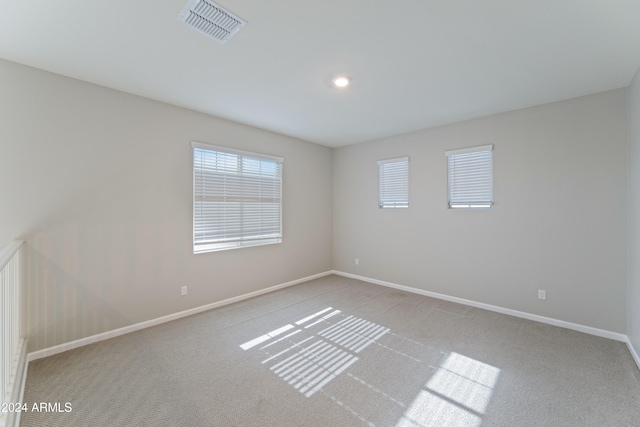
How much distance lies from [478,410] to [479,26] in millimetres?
2692

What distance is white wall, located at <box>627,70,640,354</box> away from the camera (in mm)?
2430

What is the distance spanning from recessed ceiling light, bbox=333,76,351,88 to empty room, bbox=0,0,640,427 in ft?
0.29

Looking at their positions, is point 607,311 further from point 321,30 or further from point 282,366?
point 321,30

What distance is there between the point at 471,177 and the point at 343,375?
3124 mm

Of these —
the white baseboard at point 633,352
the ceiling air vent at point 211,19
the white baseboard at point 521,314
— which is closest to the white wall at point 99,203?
the ceiling air vent at point 211,19

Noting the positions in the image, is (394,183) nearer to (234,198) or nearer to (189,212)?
(234,198)

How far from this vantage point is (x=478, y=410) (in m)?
1.85

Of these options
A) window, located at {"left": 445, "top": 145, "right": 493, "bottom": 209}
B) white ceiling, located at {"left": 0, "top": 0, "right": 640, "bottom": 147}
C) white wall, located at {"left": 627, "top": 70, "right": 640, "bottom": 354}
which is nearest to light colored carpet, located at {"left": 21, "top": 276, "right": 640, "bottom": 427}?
white wall, located at {"left": 627, "top": 70, "right": 640, "bottom": 354}

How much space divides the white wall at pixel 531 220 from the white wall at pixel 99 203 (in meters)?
2.88

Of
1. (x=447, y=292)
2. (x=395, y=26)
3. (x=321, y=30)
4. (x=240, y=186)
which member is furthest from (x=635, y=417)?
(x=240, y=186)

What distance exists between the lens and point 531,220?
3.32m

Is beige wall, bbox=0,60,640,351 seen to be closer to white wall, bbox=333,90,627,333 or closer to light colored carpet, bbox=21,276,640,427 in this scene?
white wall, bbox=333,90,627,333

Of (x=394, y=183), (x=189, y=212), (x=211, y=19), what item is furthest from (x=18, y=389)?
(x=394, y=183)

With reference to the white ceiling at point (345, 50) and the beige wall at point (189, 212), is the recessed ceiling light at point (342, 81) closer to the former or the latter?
the white ceiling at point (345, 50)
